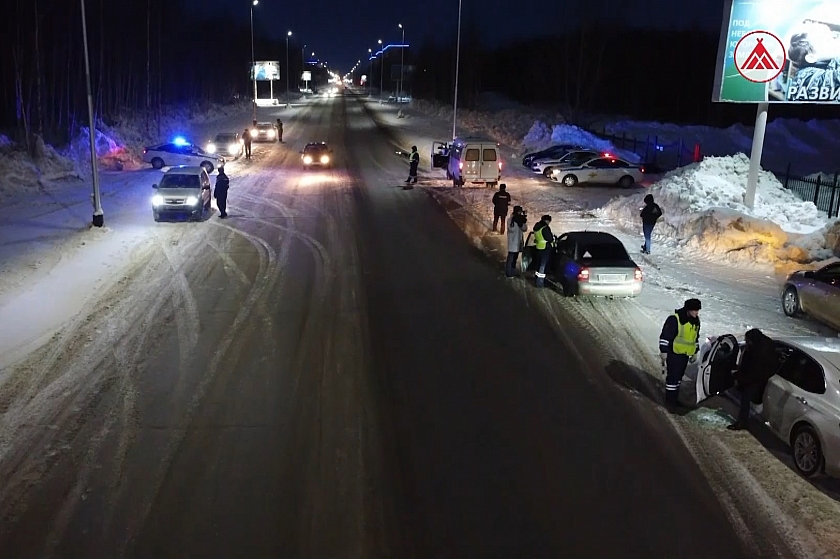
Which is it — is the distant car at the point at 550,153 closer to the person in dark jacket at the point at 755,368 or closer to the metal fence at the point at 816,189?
the metal fence at the point at 816,189

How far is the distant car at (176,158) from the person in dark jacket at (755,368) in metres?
31.3

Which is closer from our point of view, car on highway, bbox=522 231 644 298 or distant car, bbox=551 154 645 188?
car on highway, bbox=522 231 644 298

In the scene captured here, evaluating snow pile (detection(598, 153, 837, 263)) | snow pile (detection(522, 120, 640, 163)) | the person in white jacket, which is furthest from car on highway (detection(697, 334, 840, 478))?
snow pile (detection(522, 120, 640, 163))

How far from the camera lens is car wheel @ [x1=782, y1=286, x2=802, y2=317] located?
13969 millimetres

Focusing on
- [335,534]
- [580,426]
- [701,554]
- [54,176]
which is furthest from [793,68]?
[54,176]

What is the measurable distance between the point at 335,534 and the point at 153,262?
12.4 m

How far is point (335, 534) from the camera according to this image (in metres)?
6.52

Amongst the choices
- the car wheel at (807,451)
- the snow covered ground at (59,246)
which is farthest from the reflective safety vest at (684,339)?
the snow covered ground at (59,246)

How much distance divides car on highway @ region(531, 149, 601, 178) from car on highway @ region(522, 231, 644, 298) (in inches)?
740

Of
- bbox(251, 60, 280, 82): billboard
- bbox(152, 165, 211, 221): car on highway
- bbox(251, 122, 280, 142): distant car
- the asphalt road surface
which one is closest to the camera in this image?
the asphalt road surface

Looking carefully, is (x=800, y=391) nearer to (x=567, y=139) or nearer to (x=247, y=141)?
(x=247, y=141)

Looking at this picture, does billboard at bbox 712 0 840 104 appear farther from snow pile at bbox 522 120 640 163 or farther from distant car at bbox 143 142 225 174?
distant car at bbox 143 142 225 174

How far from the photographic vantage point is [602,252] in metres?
14.8

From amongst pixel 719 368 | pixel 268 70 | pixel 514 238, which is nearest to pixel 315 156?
pixel 514 238
